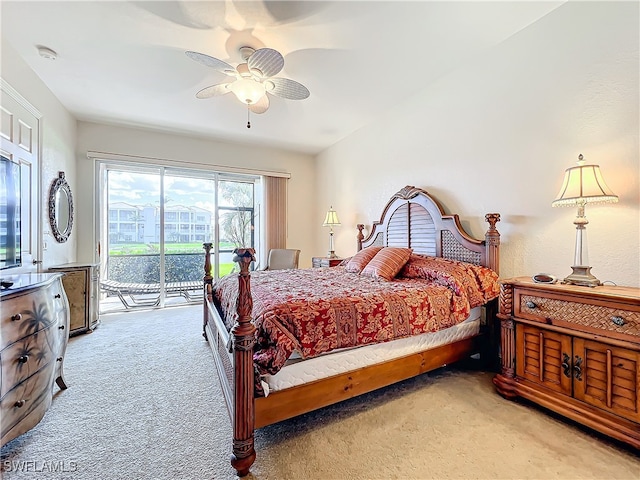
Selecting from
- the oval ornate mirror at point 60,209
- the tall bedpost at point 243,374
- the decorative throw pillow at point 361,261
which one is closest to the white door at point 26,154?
the oval ornate mirror at point 60,209

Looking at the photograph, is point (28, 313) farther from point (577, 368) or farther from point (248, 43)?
point (577, 368)

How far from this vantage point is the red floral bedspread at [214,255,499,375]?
151 centimetres

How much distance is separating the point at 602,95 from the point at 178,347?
423cm

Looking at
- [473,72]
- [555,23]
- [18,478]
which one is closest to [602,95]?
[555,23]

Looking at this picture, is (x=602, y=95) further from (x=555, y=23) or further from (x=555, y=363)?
(x=555, y=363)

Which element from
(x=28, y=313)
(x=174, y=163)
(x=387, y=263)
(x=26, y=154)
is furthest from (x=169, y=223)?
(x=387, y=263)

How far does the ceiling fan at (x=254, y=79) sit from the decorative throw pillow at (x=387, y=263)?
1750 mm

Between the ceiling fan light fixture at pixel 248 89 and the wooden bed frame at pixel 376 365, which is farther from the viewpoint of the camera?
the ceiling fan light fixture at pixel 248 89

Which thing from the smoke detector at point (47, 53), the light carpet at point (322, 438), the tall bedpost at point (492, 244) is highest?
the smoke detector at point (47, 53)

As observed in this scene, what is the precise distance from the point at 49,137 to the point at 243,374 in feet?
12.4

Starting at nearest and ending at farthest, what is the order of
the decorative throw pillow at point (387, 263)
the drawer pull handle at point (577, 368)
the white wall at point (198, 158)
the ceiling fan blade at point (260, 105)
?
1. the drawer pull handle at point (577, 368)
2. the decorative throw pillow at point (387, 263)
3. the ceiling fan blade at point (260, 105)
4. the white wall at point (198, 158)

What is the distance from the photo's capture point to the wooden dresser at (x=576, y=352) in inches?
58.3

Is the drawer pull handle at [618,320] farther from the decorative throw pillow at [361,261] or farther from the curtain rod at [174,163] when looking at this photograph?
the curtain rod at [174,163]

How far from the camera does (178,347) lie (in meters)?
2.96
